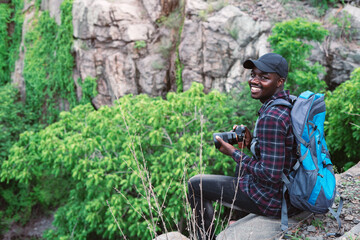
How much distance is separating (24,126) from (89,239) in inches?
243

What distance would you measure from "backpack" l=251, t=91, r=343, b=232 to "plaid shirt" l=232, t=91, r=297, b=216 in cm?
5

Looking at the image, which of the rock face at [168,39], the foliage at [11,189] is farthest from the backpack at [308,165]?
the foliage at [11,189]

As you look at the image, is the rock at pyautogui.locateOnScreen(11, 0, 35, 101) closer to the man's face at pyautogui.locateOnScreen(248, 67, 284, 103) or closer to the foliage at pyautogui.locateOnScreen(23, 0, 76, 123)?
the foliage at pyautogui.locateOnScreen(23, 0, 76, 123)

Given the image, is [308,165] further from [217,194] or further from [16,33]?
[16,33]

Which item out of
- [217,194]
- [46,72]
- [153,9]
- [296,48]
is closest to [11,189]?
[46,72]

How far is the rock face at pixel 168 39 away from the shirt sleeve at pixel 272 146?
19.5ft

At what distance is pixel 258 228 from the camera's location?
2.46 metres

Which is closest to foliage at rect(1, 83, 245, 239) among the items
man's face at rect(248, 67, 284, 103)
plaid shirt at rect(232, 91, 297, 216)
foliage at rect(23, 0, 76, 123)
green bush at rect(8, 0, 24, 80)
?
plaid shirt at rect(232, 91, 297, 216)

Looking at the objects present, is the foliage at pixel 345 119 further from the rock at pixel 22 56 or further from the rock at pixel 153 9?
the rock at pixel 22 56

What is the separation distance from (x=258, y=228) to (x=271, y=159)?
0.68 meters

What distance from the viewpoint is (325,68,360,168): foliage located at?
178 inches

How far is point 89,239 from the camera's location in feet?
23.1

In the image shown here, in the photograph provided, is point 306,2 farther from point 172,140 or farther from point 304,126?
point 304,126

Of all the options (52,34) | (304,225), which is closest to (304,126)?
(304,225)
